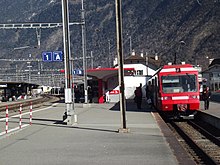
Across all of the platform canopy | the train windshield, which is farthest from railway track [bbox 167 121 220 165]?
the platform canopy

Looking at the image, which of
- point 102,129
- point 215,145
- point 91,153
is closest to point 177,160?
point 91,153

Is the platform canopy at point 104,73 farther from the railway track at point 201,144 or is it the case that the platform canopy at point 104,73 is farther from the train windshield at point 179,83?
the railway track at point 201,144

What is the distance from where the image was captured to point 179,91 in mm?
28375

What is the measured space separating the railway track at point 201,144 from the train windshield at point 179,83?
75.0 inches

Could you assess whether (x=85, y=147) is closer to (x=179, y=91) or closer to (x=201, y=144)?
(x=201, y=144)

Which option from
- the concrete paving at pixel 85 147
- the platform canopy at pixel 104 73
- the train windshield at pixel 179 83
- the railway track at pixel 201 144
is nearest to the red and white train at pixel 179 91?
the train windshield at pixel 179 83

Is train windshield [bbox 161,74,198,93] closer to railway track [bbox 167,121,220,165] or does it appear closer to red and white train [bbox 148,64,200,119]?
red and white train [bbox 148,64,200,119]

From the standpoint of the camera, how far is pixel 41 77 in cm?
10944

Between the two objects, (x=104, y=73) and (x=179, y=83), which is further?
→ (x=104, y=73)

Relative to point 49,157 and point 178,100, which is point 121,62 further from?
point 178,100

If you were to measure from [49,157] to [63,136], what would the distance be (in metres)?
5.14

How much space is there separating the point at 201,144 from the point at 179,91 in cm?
1014


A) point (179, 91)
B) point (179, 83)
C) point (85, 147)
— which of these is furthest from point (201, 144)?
point (179, 83)

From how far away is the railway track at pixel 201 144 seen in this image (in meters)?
14.3
